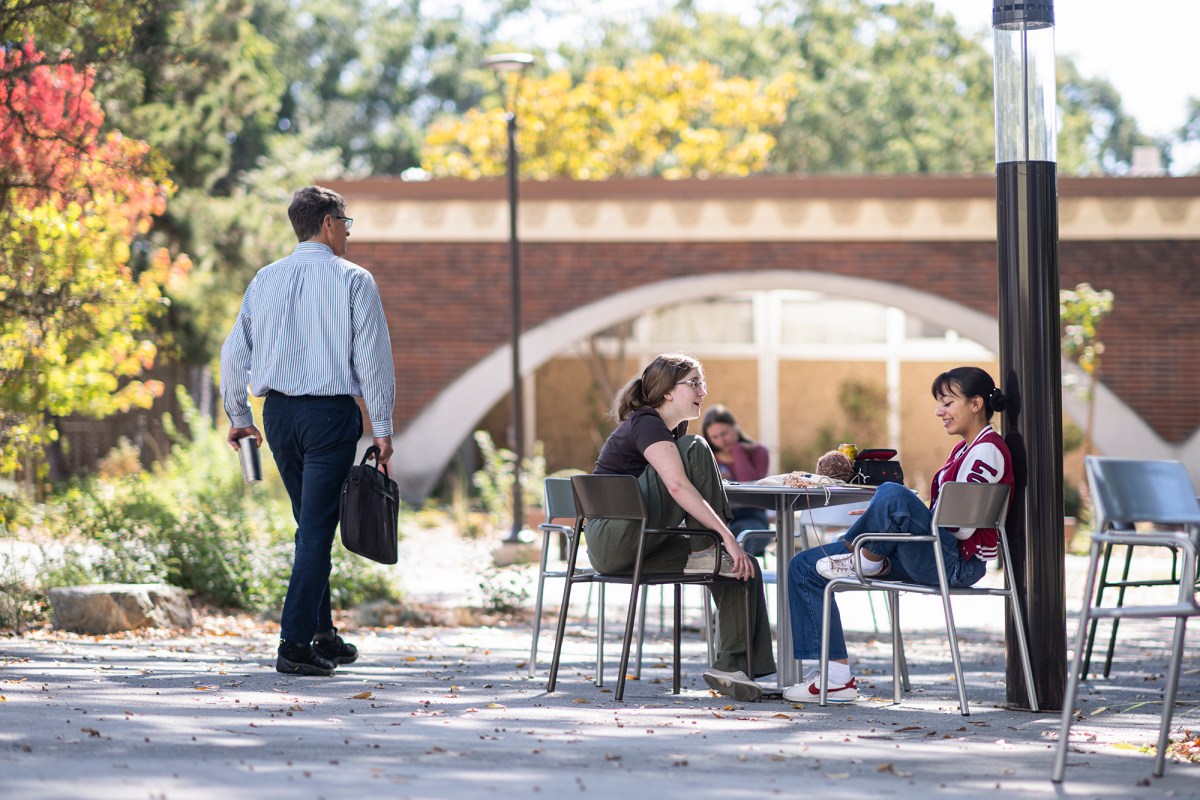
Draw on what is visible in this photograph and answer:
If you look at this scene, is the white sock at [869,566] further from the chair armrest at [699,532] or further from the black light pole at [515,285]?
the black light pole at [515,285]

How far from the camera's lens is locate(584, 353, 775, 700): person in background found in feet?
18.9

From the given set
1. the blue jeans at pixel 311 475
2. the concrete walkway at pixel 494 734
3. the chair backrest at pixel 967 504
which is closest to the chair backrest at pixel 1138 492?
the concrete walkway at pixel 494 734

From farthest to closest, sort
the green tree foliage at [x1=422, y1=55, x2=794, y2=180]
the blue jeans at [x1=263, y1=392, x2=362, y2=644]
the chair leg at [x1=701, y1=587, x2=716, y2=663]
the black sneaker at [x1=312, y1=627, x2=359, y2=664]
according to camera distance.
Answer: the green tree foliage at [x1=422, y1=55, x2=794, y2=180]
the chair leg at [x1=701, y1=587, x2=716, y2=663]
the black sneaker at [x1=312, y1=627, x2=359, y2=664]
the blue jeans at [x1=263, y1=392, x2=362, y2=644]

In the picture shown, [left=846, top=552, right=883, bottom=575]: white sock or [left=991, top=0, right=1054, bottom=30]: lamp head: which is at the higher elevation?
[left=991, top=0, right=1054, bottom=30]: lamp head

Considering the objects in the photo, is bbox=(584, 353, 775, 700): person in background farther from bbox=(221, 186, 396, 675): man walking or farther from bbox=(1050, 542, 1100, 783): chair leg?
bbox=(1050, 542, 1100, 783): chair leg

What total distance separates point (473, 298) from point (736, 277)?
3119mm

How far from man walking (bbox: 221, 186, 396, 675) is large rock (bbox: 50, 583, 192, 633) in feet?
5.65

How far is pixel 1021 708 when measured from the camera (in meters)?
5.79

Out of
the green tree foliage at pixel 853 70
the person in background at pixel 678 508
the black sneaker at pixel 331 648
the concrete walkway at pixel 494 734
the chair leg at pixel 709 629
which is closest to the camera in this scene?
the concrete walkway at pixel 494 734

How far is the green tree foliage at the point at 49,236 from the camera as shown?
27.1 ft

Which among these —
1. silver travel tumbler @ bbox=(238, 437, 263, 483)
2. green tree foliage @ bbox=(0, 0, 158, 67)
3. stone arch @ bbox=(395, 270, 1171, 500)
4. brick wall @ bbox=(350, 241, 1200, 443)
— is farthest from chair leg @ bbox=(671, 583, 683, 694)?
brick wall @ bbox=(350, 241, 1200, 443)

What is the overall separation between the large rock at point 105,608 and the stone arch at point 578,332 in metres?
10.6

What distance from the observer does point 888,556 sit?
5777 millimetres

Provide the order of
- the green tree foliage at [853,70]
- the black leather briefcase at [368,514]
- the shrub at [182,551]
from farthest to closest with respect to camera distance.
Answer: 1. the green tree foliage at [853,70]
2. the shrub at [182,551]
3. the black leather briefcase at [368,514]
